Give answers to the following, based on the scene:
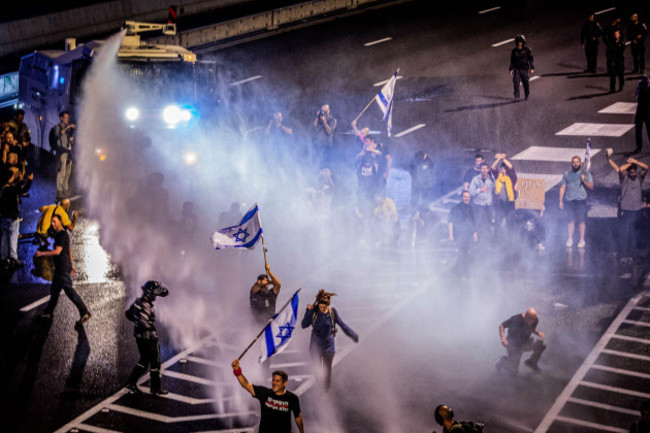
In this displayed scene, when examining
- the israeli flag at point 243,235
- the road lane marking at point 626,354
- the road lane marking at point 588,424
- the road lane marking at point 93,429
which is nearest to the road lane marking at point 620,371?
the road lane marking at point 626,354

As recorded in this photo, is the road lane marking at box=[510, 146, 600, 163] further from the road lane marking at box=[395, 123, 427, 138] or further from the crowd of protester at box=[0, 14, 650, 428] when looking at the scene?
the road lane marking at box=[395, 123, 427, 138]

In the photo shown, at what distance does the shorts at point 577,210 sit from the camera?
1872 cm

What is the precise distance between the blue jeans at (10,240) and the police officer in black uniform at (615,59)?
58.7 ft

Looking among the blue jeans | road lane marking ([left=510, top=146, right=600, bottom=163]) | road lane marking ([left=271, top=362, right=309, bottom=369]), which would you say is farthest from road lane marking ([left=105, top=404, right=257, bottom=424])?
road lane marking ([left=510, top=146, right=600, bottom=163])

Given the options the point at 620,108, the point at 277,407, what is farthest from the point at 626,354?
the point at 620,108

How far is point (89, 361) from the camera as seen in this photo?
44.4ft

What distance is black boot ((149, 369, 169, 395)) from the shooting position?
41.1 feet

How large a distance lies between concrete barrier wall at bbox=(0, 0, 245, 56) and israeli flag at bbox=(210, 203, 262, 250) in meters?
20.1

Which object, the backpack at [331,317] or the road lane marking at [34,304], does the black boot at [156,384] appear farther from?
the road lane marking at [34,304]

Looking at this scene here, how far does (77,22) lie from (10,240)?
1733cm

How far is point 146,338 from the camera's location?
12.4m

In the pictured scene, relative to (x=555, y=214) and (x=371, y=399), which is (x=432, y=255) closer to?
(x=555, y=214)

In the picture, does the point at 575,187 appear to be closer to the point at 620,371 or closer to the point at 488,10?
the point at 620,371

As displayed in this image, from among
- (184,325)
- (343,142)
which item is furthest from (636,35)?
(184,325)
